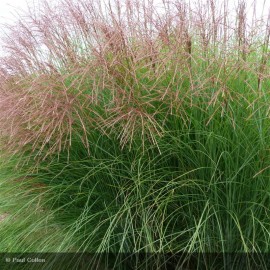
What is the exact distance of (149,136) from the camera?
2281 mm

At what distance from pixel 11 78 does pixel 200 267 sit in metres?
1.64

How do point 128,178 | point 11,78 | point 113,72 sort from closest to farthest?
point 113,72 → point 128,178 → point 11,78

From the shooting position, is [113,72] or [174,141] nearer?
[113,72]

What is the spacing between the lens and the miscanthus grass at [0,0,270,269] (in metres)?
2.15

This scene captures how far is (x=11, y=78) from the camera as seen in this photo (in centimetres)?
282

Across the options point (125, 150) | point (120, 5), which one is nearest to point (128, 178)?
point (125, 150)

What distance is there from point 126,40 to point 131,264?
4.05 feet

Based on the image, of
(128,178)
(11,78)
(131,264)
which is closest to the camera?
(128,178)

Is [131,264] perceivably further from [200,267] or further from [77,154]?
[77,154]

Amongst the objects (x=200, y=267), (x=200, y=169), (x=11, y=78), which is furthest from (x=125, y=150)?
(x=11, y=78)

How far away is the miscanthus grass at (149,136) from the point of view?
2150mm

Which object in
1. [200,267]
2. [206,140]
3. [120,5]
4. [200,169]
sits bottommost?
[200,267]

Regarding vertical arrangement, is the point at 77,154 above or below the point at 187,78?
below

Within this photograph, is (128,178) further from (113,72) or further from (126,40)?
(126,40)
